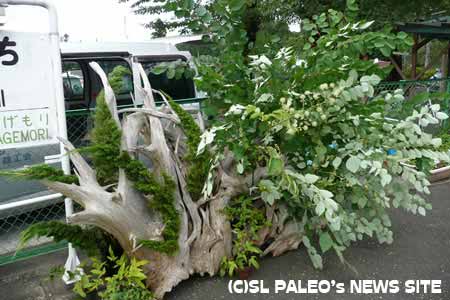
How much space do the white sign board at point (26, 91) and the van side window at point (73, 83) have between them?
2197 mm

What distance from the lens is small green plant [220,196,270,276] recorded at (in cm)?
273

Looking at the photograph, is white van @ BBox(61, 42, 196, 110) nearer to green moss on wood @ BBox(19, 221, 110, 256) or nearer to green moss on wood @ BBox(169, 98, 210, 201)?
green moss on wood @ BBox(169, 98, 210, 201)

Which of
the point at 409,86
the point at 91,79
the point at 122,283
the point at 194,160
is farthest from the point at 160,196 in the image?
the point at 409,86

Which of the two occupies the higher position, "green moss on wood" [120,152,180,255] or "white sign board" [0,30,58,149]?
"white sign board" [0,30,58,149]

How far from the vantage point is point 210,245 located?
2.73 meters

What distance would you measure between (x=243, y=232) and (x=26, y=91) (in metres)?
1.73

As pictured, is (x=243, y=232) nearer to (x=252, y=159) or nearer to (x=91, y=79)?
(x=252, y=159)

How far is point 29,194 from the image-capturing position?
357cm

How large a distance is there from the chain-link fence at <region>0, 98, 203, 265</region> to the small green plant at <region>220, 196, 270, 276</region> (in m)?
1.23

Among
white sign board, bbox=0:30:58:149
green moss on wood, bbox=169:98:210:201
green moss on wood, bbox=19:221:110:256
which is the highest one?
white sign board, bbox=0:30:58:149

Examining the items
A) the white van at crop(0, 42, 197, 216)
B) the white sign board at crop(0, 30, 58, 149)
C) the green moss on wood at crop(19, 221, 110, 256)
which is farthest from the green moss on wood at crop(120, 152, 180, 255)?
the white van at crop(0, 42, 197, 216)

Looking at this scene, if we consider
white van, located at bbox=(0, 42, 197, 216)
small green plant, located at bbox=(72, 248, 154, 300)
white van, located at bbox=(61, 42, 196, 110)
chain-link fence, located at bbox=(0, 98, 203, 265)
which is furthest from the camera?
white van, located at bbox=(61, 42, 196, 110)

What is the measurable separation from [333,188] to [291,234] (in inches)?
22.8

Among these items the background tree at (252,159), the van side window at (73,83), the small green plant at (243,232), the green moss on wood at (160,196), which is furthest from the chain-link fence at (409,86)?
the van side window at (73,83)
